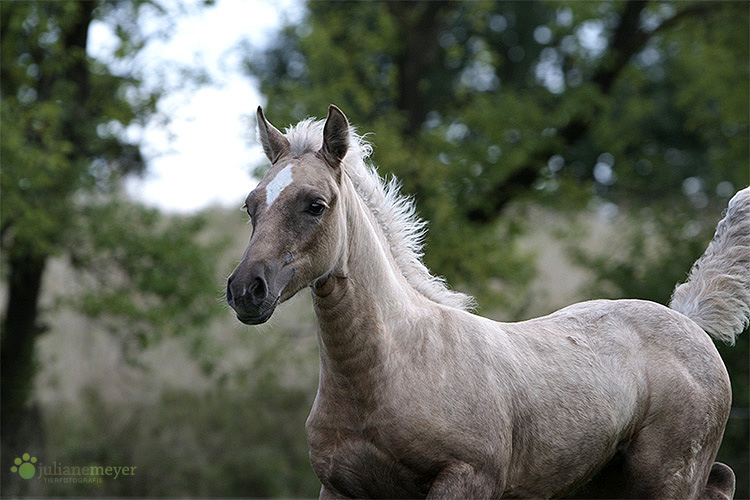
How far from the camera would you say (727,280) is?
194 inches

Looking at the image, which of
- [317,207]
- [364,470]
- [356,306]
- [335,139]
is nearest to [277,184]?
[317,207]

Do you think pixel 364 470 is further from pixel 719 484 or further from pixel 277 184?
pixel 719 484

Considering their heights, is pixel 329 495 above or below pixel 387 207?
below

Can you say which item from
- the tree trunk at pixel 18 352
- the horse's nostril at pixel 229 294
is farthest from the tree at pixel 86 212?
the horse's nostril at pixel 229 294

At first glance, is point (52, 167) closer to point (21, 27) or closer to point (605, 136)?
point (21, 27)

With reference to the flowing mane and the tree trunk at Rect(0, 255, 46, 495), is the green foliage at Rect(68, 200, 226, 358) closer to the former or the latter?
the tree trunk at Rect(0, 255, 46, 495)

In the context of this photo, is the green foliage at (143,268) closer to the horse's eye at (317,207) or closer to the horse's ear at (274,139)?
the horse's ear at (274,139)

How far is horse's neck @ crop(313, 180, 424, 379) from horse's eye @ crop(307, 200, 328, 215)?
264 mm

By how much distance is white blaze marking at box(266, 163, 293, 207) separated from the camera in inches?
141

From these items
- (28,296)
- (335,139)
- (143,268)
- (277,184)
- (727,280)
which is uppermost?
(335,139)

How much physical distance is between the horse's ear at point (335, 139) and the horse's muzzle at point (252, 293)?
71 centimetres

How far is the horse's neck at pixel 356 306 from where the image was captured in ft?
12.4

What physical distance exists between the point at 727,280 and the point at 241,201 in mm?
8824

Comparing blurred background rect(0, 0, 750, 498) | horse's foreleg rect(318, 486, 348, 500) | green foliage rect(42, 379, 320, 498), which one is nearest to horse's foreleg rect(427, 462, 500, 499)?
horse's foreleg rect(318, 486, 348, 500)
